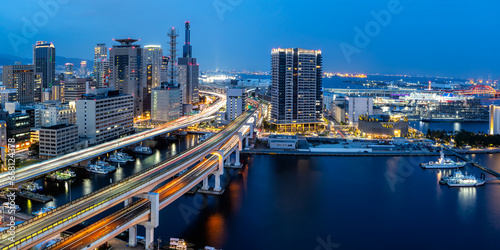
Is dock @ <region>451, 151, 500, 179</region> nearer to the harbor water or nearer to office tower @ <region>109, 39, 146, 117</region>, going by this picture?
the harbor water

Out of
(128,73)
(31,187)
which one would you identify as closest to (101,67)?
(128,73)

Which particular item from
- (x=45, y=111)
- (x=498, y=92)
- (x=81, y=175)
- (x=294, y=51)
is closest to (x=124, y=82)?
(x=45, y=111)

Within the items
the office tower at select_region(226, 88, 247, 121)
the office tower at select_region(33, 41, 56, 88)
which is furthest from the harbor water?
the office tower at select_region(33, 41, 56, 88)

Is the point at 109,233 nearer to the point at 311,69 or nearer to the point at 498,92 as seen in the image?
the point at 311,69

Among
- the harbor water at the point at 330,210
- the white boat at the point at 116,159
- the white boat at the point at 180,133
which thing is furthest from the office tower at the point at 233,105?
the white boat at the point at 116,159

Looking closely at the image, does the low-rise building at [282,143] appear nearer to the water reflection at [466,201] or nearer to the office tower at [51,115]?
the water reflection at [466,201]

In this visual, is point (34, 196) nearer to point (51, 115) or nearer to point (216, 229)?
point (216, 229)
